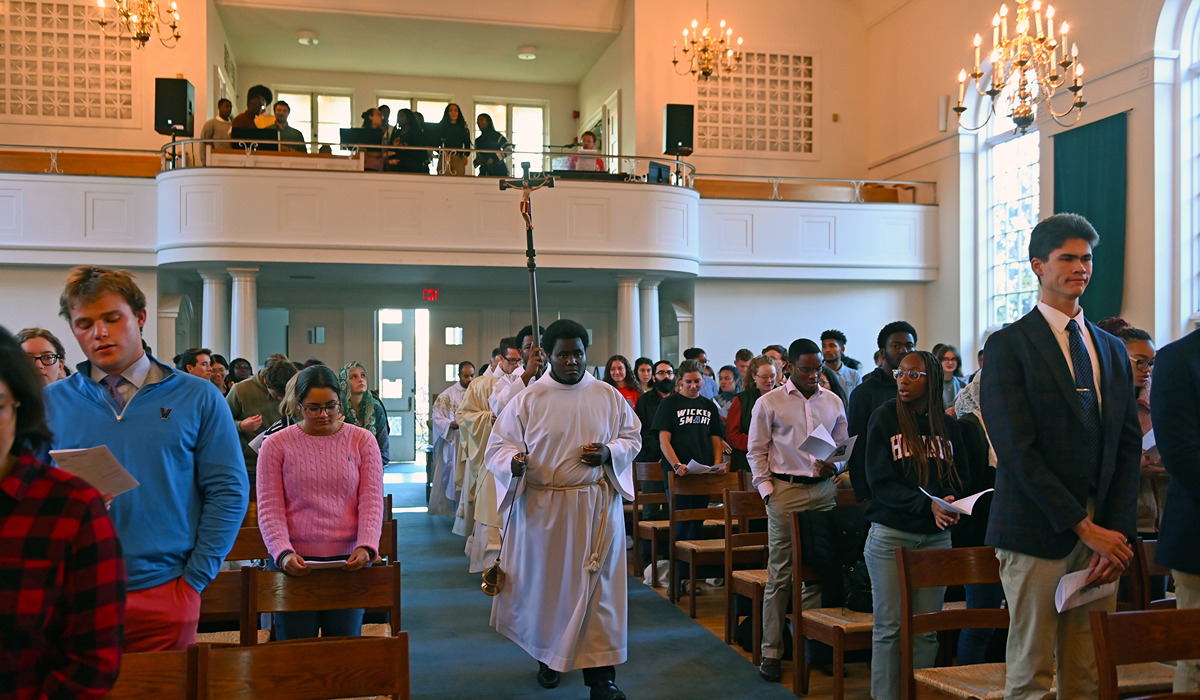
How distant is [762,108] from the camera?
56.3 feet

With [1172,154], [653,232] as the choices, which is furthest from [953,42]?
[653,232]

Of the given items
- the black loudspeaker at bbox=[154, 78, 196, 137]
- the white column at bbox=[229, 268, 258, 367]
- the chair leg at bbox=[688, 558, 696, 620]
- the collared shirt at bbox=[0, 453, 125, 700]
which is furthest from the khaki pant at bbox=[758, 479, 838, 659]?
the black loudspeaker at bbox=[154, 78, 196, 137]

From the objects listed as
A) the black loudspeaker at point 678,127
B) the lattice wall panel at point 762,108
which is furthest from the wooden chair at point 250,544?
the lattice wall panel at point 762,108

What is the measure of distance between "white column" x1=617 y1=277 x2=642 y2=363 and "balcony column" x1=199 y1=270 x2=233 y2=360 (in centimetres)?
548

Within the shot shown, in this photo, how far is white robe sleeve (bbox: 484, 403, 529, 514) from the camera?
4582 millimetres

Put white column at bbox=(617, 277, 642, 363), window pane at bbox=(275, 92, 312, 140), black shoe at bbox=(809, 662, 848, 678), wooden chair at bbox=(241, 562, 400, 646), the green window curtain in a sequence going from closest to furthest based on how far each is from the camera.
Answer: wooden chair at bbox=(241, 562, 400, 646), black shoe at bbox=(809, 662, 848, 678), the green window curtain, white column at bbox=(617, 277, 642, 363), window pane at bbox=(275, 92, 312, 140)

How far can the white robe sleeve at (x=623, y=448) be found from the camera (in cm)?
470

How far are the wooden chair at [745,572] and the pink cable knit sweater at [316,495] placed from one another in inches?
89.1

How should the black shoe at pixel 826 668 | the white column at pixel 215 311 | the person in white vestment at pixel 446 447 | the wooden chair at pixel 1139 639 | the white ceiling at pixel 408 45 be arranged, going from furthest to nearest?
the white ceiling at pixel 408 45
the white column at pixel 215 311
the person in white vestment at pixel 446 447
the black shoe at pixel 826 668
the wooden chair at pixel 1139 639

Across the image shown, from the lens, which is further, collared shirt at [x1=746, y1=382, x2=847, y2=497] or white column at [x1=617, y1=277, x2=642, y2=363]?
white column at [x1=617, y1=277, x2=642, y2=363]

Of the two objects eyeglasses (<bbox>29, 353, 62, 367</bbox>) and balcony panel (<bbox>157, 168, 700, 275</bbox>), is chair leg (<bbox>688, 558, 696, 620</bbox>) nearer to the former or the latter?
eyeglasses (<bbox>29, 353, 62, 367</bbox>)

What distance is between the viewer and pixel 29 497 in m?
1.59

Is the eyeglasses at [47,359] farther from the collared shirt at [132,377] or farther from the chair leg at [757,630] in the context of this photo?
the chair leg at [757,630]

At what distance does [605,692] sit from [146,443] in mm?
2623
